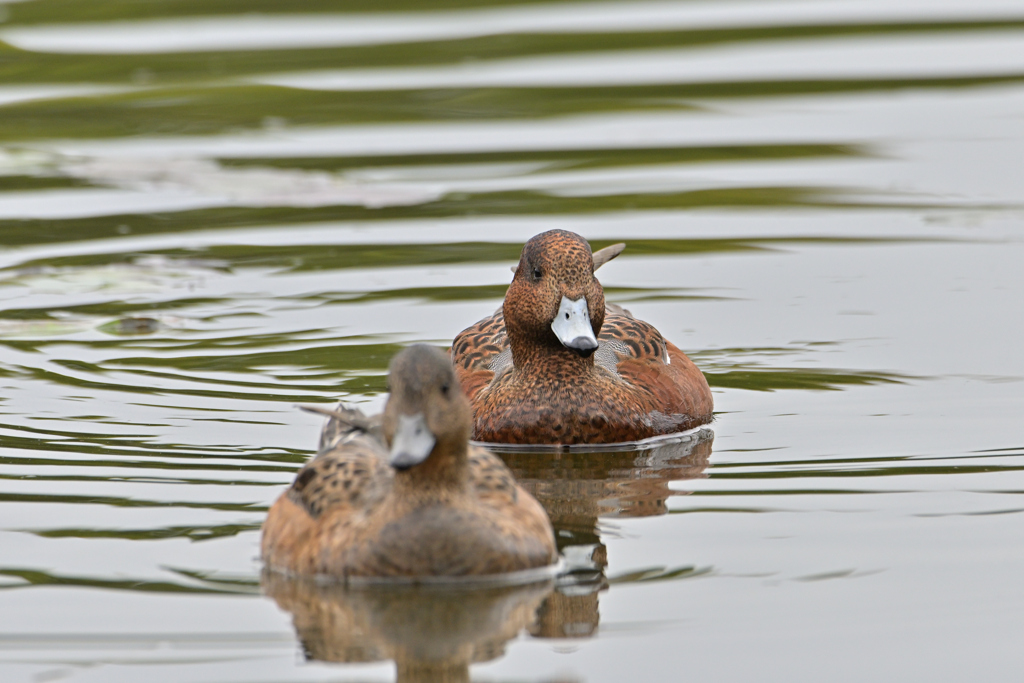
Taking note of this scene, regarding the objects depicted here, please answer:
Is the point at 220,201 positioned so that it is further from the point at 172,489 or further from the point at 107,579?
the point at 107,579

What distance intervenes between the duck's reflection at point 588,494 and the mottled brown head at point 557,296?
1.87ft

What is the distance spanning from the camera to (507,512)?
20.7ft

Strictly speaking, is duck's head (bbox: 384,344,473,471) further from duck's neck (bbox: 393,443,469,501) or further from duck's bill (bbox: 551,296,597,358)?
duck's bill (bbox: 551,296,597,358)

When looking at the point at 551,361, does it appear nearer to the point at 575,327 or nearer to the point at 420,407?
the point at 575,327

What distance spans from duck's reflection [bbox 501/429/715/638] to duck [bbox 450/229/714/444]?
145mm

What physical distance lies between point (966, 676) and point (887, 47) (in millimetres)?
15681

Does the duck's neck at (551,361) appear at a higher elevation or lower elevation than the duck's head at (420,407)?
lower

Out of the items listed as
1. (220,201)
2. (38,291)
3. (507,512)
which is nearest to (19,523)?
(507,512)

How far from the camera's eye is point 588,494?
751cm

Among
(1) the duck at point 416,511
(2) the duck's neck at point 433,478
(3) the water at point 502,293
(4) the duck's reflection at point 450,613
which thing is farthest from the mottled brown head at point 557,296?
(2) the duck's neck at point 433,478

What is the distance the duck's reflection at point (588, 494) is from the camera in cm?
585

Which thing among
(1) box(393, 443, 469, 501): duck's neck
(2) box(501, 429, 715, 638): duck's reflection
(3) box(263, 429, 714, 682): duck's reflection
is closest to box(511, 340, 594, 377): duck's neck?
(2) box(501, 429, 715, 638): duck's reflection

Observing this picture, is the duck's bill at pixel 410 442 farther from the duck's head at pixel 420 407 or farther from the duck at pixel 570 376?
the duck at pixel 570 376

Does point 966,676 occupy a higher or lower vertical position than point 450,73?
lower
